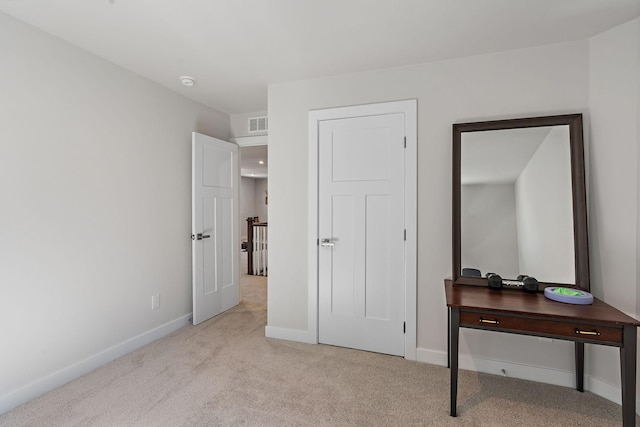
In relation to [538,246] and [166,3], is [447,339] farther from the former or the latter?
[166,3]

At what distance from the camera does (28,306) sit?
2016 mm

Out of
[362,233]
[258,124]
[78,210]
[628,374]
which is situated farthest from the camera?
[258,124]

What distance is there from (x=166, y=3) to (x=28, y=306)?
210cm

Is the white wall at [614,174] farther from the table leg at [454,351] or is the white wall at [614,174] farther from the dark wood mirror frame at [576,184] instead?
the table leg at [454,351]

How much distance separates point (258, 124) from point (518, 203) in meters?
2.90

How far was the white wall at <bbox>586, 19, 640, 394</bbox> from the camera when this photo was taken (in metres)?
1.96

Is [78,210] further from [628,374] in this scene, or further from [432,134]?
[628,374]

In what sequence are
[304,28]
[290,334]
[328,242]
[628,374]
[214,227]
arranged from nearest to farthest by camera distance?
[628,374] < [304,28] < [328,242] < [290,334] < [214,227]

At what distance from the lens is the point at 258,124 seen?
3822 mm

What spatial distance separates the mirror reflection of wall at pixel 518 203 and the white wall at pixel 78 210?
2.78 m

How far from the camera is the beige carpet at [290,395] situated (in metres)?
1.84

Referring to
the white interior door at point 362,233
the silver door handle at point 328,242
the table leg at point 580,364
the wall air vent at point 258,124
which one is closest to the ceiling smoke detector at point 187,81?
the wall air vent at point 258,124

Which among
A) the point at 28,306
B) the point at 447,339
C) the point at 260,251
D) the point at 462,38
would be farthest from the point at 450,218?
the point at 260,251

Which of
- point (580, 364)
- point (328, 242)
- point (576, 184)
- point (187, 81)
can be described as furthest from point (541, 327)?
point (187, 81)
